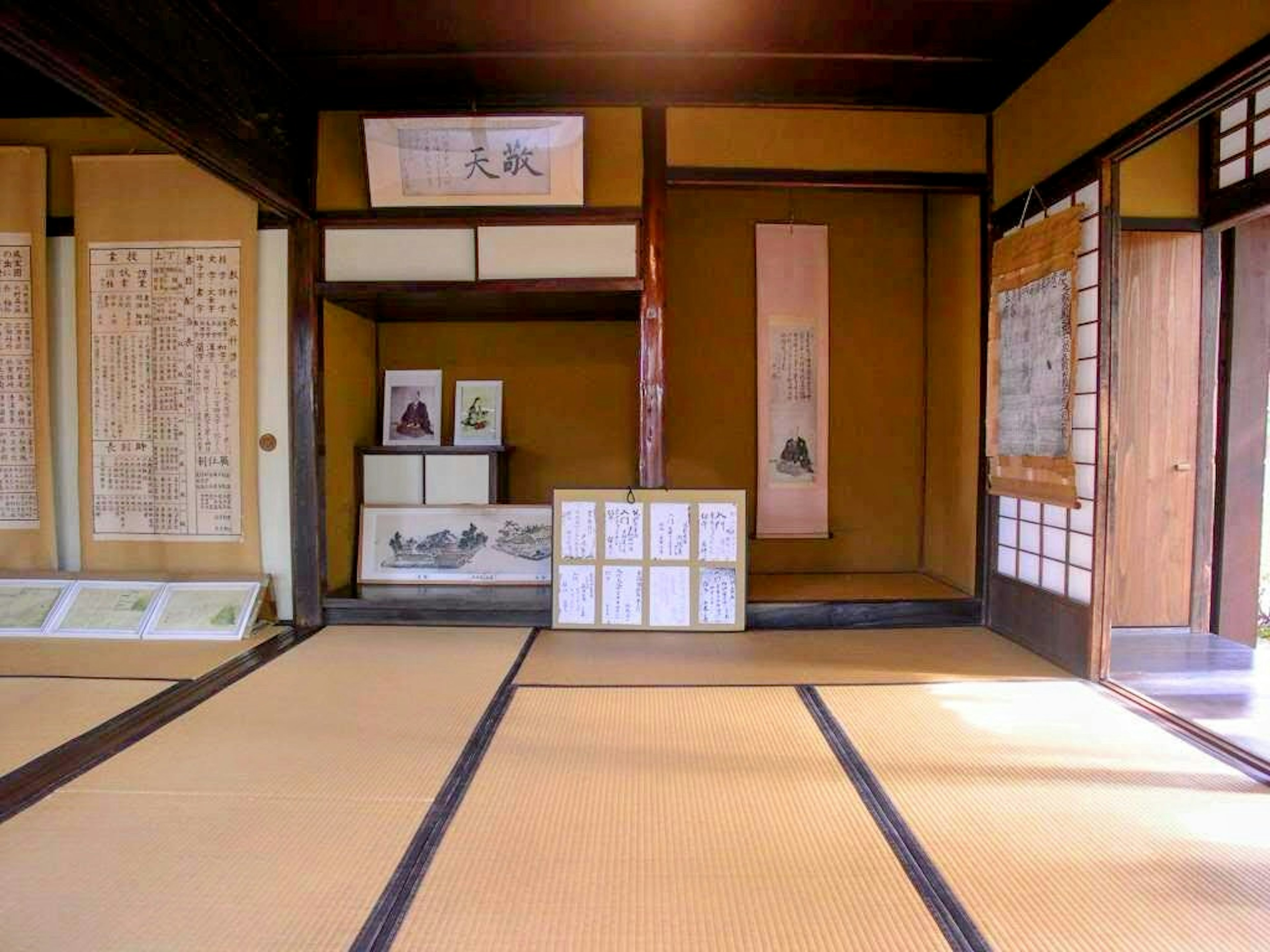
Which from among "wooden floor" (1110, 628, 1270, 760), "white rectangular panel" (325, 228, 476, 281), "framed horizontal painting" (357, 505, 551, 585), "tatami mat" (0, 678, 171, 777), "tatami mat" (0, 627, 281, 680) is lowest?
"wooden floor" (1110, 628, 1270, 760)

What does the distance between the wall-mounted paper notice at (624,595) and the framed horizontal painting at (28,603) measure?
2.45 meters

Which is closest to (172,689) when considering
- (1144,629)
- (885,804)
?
(885,804)

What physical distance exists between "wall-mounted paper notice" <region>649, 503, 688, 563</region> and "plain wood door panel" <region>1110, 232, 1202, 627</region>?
2.07m

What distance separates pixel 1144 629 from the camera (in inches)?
138

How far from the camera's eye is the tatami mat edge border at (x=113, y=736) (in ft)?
5.88

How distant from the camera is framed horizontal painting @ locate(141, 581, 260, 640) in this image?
312 cm

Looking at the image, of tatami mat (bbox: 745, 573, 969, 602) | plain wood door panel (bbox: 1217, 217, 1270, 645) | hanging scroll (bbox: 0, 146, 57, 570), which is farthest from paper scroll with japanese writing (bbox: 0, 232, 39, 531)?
plain wood door panel (bbox: 1217, 217, 1270, 645)

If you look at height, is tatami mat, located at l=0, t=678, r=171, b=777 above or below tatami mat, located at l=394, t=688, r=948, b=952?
above

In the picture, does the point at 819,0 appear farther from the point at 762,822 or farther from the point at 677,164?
the point at 762,822

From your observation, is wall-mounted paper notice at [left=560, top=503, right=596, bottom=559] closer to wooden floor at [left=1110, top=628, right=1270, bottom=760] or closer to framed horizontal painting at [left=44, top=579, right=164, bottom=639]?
framed horizontal painting at [left=44, top=579, right=164, bottom=639]

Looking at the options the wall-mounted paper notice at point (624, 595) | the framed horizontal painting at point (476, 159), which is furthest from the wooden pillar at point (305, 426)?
the wall-mounted paper notice at point (624, 595)

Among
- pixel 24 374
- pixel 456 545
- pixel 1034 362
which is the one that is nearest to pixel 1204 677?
pixel 1034 362

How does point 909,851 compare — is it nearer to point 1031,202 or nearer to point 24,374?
point 1031,202

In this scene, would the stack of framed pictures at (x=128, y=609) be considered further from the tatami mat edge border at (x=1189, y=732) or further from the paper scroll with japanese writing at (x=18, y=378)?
the tatami mat edge border at (x=1189, y=732)
